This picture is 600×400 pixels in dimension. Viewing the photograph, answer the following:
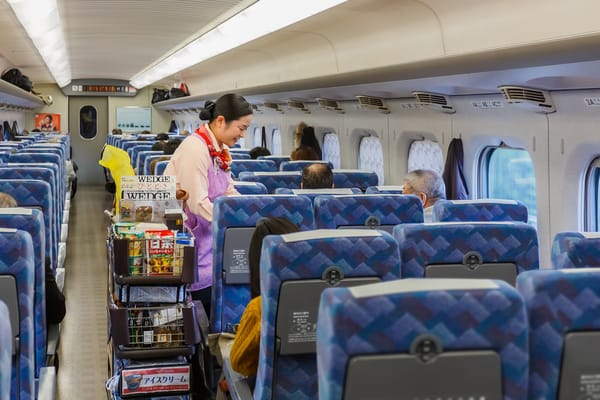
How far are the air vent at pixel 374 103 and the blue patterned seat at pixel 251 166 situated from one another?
4.22 ft

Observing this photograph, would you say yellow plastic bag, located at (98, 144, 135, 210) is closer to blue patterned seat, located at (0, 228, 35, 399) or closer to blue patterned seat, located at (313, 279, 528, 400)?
blue patterned seat, located at (0, 228, 35, 399)

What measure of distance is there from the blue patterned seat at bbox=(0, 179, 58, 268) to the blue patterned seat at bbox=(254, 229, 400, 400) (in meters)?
3.99

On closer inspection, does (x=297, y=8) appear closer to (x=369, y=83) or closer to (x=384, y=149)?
(x=369, y=83)

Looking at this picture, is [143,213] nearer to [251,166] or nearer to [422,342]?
[422,342]

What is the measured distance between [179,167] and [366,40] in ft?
14.1

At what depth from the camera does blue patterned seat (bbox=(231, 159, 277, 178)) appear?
33.0ft

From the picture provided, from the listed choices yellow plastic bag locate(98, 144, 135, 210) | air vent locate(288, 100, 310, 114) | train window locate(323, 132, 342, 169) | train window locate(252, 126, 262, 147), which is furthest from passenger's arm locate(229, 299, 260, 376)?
train window locate(252, 126, 262, 147)

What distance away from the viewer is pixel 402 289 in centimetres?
224

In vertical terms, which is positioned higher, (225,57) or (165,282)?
(225,57)

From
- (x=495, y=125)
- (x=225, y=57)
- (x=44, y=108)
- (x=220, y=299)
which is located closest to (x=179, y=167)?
(x=220, y=299)

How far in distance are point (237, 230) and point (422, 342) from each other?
121 inches

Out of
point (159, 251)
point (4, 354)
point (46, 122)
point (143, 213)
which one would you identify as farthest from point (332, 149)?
point (46, 122)

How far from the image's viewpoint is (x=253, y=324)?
11.4 feet

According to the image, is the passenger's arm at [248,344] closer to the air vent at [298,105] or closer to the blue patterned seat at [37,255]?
the blue patterned seat at [37,255]
